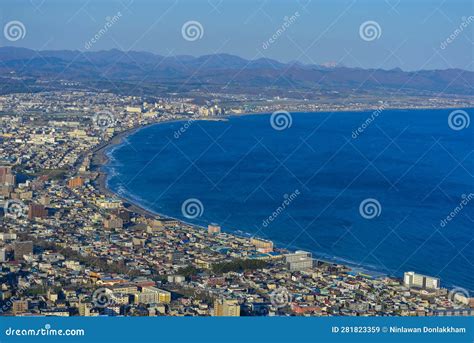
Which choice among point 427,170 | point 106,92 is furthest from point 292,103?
point 427,170
